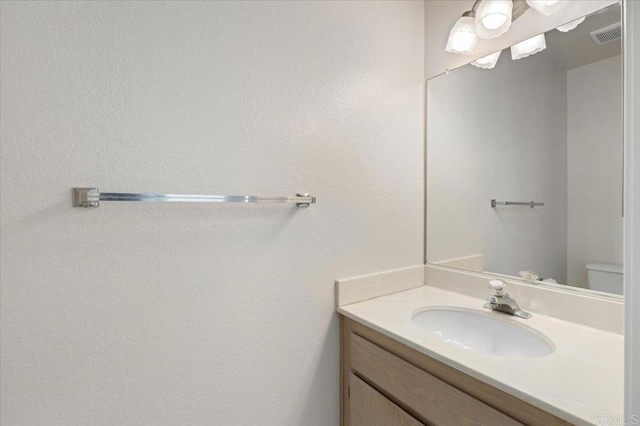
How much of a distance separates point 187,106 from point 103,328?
677 mm

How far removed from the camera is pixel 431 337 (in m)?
0.99

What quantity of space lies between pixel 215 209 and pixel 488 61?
4.28ft

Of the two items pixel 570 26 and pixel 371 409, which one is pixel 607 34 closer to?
pixel 570 26

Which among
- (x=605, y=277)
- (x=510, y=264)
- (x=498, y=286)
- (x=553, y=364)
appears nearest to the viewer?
(x=553, y=364)

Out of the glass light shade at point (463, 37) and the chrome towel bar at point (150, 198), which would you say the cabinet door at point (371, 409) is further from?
the glass light shade at point (463, 37)

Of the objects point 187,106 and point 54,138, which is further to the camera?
point 187,106

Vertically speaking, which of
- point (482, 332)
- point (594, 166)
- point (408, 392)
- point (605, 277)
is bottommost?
point (408, 392)

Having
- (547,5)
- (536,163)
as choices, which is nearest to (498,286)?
(536,163)

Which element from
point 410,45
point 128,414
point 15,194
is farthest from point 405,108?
point 128,414

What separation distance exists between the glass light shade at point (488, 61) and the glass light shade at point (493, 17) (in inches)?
3.1

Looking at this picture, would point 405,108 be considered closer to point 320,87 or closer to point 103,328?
point 320,87

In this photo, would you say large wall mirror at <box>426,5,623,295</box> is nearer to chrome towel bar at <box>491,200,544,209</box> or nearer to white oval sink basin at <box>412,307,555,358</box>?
chrome towel bar at <box>491,200,544,209</box>

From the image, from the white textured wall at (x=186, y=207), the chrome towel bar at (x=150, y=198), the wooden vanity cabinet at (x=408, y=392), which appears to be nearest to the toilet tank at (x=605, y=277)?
the wooden vanity cabinet at (x=408, y=392)

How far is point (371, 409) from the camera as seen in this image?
1129 mm
